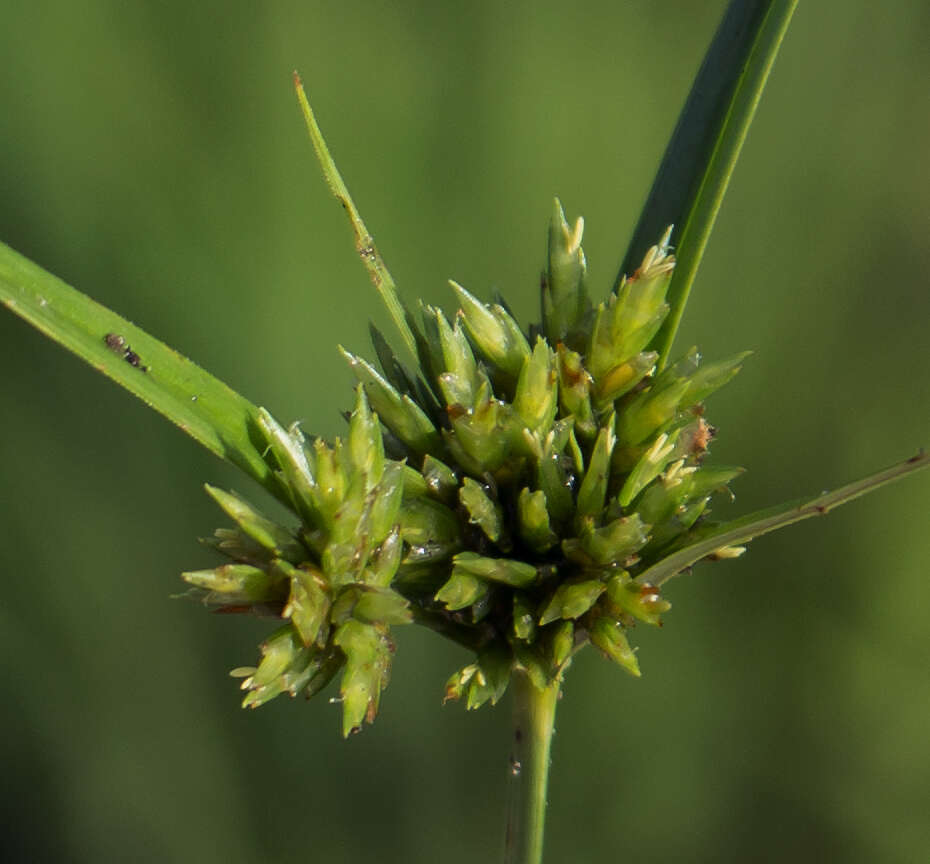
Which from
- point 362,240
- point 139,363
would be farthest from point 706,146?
point 139,363

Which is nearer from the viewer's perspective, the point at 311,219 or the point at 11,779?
the point at 311,219

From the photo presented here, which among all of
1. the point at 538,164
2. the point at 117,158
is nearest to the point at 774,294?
the point at 538,164

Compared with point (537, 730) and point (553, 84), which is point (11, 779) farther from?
point (553, 84)

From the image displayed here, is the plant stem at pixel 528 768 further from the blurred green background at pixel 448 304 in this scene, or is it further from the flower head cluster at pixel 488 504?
the blurred green background at pixel 448 304

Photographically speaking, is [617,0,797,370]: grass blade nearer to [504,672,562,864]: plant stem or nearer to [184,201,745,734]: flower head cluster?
[184,201,745,734]: flower head cluster

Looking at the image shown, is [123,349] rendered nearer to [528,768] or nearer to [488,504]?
[488,504]

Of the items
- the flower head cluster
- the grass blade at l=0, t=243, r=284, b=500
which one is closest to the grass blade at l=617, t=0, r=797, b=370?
the flower head cluster
